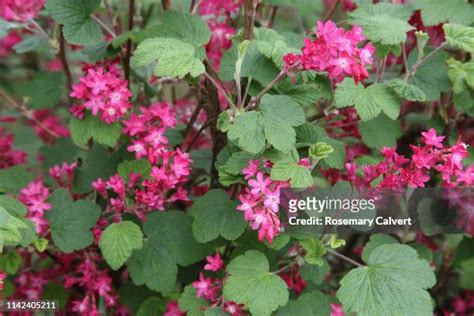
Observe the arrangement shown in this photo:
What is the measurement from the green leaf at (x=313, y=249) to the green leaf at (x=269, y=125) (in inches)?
10.4

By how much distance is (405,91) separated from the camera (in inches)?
60.2

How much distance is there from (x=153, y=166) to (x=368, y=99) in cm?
57

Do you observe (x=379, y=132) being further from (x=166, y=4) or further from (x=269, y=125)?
(x=166, y=4)

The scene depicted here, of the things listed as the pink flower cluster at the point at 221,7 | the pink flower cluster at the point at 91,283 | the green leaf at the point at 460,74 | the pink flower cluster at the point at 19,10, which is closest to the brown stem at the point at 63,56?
the pink flower cluster at the point at 19,10

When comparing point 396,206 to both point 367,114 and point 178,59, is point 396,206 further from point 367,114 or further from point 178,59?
point 178,59

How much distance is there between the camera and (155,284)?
1621 mm

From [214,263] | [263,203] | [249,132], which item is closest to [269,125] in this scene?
[249,132]

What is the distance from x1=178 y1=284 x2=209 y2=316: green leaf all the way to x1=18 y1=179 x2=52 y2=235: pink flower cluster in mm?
426

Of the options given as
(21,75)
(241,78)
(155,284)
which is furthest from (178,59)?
(21,75)

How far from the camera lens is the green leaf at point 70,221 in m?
1.62

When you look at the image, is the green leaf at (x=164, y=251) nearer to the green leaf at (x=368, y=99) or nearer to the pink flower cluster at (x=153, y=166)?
the pink flower cluster at (x=153, y=166)

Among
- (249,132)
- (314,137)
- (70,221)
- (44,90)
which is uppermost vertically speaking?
(249,132)

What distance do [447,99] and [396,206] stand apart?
51 centimetres

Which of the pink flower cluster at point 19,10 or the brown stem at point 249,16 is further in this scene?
the pink flower cluster at point 19,10
